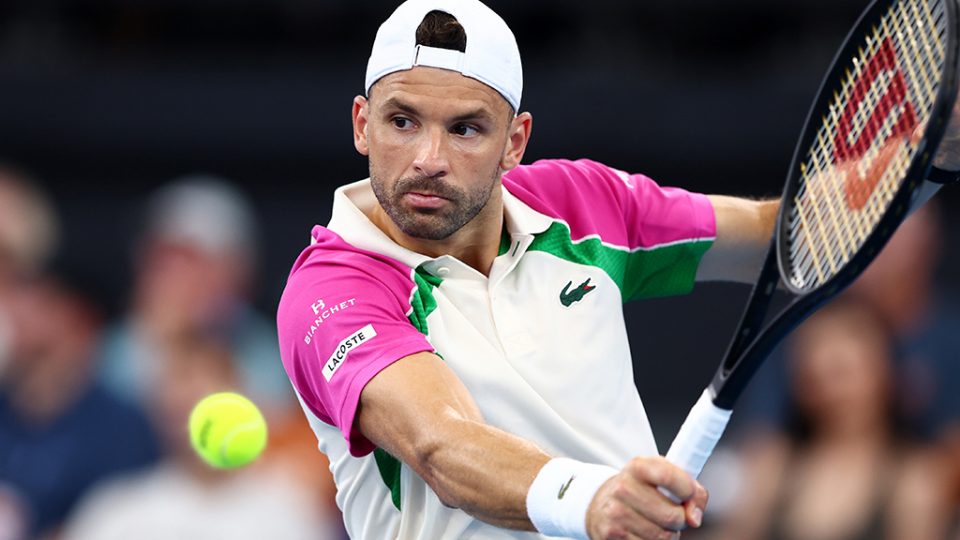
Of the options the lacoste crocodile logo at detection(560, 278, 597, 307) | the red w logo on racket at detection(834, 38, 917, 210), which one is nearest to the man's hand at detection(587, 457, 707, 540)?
the lacoste crocodile logo at detection(560, 278, 597, 307)

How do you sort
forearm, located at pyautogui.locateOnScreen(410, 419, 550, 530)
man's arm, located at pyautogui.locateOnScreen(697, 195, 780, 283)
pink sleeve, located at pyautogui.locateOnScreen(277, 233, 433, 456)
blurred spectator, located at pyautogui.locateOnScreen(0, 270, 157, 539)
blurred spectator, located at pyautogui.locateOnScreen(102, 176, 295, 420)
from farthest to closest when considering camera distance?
blurred spectator, located at pyautogui.locateOnScreen(102, 176, 295, 420) < blurred spectator, located at pyautogui.locateOnScreen(0, 270, 157, 539) < man's arm, located at pyautogui.locateOnScreen(697, 195, 780, 283) < pink sleeve, located at pyautogui.locateOnScreen(277, 233, 433, 456) < forearm, located at pyautogui.locateOnScreen(410, 419, 550, 530)

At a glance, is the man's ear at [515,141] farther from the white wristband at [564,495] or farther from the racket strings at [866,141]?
the white wristband at [564,495]

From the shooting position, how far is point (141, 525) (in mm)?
7301

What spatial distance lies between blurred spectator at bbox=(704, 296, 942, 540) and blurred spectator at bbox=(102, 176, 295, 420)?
8.08 ft

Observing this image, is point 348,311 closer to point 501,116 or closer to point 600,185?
point 501,116

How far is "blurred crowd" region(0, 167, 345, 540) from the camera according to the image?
23.9ft

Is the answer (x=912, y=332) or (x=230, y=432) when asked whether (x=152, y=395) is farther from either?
(x=912, y=332)

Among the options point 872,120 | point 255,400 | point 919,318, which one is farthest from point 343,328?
point 919,318

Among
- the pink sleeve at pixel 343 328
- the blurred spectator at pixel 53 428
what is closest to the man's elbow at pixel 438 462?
the pink sleeve at pixel 343 328

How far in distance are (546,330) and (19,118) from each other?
6.69m

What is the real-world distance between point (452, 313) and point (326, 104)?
229 inches

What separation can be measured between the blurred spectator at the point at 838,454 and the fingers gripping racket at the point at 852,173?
2.28 metres

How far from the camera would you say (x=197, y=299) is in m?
7.97

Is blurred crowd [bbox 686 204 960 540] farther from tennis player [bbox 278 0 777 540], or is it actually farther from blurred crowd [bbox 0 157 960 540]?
tennis player [bbox 278 0 777 540]
